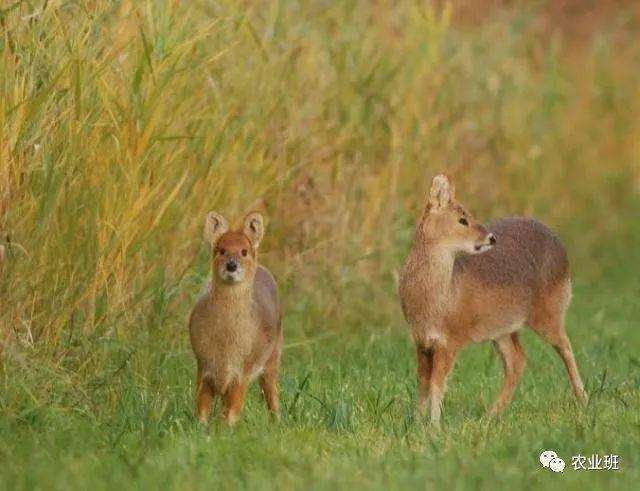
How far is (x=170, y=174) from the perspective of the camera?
1003 cm

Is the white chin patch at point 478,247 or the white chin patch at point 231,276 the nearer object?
the white chin patch at point 231,276

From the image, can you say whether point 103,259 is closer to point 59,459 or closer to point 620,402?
point 59,459

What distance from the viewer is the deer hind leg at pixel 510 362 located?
970 centimetres

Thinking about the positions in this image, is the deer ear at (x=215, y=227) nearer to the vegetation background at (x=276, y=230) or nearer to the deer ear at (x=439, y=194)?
the vegetation background at (x=276, y=230)

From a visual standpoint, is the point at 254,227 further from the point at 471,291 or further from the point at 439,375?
the point at 471,291

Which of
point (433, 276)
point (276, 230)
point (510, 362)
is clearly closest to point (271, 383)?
point (433, 276)

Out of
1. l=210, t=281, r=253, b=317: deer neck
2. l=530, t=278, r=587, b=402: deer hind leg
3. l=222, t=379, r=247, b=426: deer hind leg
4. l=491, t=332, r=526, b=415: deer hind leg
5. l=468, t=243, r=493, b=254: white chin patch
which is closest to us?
l=222, t=379, r=247, b=426: deer hind leg

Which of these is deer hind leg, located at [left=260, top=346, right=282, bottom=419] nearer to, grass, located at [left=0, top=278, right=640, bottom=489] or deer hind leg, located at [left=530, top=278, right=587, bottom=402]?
grass, located at [left=0, top=278, right=640, bottom=489]

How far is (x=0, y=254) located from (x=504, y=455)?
92.2 inches

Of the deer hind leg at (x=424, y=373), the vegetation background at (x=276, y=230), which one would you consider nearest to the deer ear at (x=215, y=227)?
the vegetation background at (x=276, y=230)

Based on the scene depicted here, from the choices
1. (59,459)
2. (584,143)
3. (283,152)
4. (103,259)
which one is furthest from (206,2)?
(584,143)

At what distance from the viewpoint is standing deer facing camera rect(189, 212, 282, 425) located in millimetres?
8727

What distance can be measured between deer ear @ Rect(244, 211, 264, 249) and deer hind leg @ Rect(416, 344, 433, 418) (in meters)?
1.04

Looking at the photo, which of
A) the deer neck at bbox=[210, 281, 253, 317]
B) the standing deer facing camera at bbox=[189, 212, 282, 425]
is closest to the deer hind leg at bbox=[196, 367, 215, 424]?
the standing deer facing camera at bbox=[189, 212, 282, 425]
